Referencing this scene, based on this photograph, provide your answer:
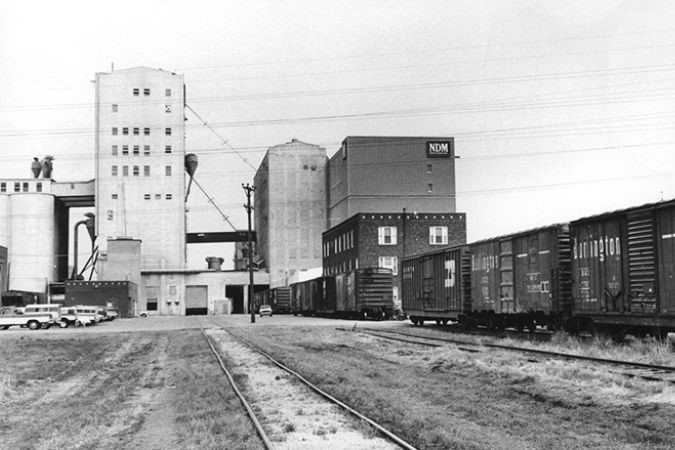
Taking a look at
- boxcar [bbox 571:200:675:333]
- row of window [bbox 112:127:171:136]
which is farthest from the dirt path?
row of window [bbox 112:127:171:136]

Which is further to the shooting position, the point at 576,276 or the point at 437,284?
the point at 437,284

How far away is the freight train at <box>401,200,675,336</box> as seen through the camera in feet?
60.8

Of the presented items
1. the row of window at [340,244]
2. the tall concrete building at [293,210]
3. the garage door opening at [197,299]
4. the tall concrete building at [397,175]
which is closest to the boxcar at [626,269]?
the row of window at [340,244]

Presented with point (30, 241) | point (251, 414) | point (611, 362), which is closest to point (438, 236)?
point (611, 362)

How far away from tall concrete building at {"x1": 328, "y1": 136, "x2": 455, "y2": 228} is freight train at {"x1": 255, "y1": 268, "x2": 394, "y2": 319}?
66.8ft

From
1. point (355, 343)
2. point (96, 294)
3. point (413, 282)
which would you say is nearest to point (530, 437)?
point (355, 343)

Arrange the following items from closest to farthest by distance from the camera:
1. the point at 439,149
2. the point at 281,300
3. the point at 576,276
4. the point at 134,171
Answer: the point at 576,276 < the point at 281,300 < the point at 439,149 < the point at 134,171

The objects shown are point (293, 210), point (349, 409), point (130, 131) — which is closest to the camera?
point (349, 409)

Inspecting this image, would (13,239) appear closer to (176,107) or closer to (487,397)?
→ (176,107)

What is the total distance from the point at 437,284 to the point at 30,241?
86081mm

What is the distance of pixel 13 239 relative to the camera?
107m

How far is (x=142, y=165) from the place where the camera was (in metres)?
102

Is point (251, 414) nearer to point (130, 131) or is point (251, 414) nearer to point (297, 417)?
point (297, 417)

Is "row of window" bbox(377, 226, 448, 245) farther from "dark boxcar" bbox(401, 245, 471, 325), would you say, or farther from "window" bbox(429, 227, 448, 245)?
"dark boxcar" bbox(401, 245, 471, 325)
